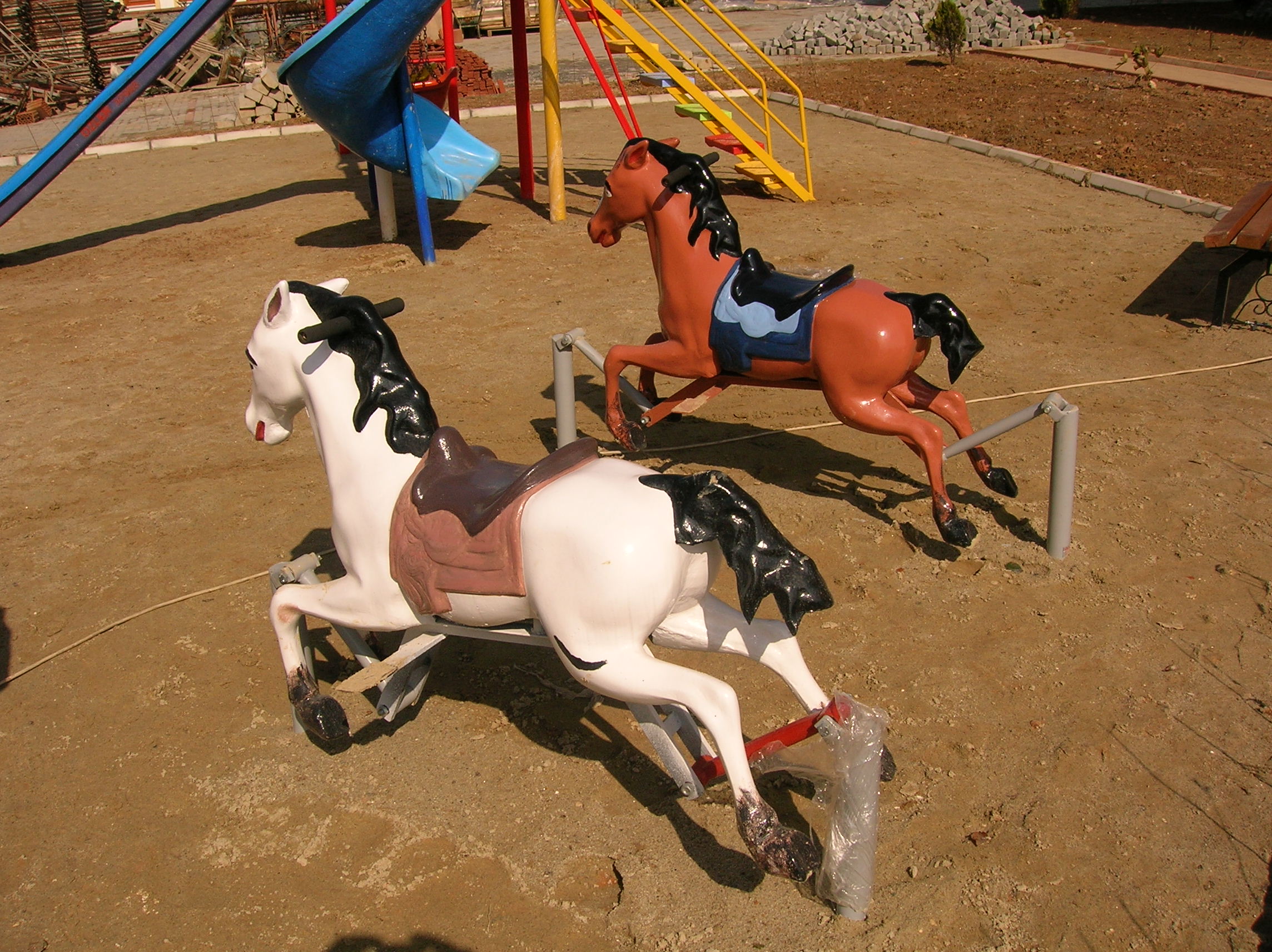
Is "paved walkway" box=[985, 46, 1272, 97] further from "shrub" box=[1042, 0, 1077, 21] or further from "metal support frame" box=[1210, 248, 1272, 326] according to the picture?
"metal support frame" box=[1210, 248, 1272, 326]

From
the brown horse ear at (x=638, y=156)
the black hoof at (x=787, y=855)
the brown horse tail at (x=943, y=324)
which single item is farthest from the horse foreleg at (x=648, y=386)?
the black hoof at (x=787, y=855)

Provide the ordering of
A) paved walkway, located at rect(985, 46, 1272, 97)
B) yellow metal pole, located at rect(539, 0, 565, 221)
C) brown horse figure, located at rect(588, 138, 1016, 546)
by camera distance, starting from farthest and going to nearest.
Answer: paved walkway, located at rect(985, 46, 1272, 97) < yellow metal pole, located at rect(539, 0, 565, 221) < brown horse figure, located at rect(588, 138, 1016, 546)

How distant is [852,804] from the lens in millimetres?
2424

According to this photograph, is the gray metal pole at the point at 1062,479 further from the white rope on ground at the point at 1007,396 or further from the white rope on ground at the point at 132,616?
the white rope on ground at the point at 132,616

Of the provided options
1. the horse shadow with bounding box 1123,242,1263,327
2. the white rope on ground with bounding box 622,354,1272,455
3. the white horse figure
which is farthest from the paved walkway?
the white horse figure

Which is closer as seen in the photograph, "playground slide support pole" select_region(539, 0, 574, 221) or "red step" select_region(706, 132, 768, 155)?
"playground slide support pole" select_region(539, 0, 574, 221)

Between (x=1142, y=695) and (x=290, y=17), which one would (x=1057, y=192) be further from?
(x=290, y=17)

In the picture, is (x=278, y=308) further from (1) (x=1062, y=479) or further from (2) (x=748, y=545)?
(1) (x=1062, y=479)

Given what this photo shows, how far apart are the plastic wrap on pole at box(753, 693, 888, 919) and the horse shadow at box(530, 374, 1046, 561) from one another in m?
1.84

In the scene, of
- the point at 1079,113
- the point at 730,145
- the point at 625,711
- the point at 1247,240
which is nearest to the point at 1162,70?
the point at 1079,113

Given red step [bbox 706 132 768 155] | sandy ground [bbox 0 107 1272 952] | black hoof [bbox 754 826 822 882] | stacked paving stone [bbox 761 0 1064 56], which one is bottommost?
sandy ground [bbox 0 107 1272 952]

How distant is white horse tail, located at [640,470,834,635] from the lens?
235 cm

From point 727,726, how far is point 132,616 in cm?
266

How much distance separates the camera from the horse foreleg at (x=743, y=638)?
259cm
